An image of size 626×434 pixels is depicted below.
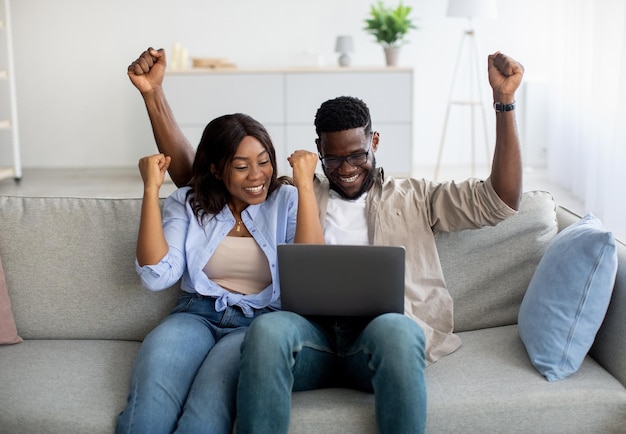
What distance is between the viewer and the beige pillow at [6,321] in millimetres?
2336

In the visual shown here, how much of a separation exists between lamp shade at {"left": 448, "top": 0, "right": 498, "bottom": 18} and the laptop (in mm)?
4513

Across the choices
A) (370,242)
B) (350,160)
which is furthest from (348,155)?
(370,242)

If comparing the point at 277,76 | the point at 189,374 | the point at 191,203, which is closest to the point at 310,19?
the point at 277,76

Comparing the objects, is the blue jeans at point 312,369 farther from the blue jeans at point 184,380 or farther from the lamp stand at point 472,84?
the lamp stand at point 472,84

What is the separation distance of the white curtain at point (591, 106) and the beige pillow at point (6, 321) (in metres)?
3.40

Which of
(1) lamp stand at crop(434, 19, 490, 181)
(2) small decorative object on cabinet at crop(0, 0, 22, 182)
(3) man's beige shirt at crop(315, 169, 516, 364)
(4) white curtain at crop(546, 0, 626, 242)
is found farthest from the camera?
(1) lamp stand at crop(434, 19, 490, 181)

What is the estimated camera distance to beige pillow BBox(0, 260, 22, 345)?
92.0 inches

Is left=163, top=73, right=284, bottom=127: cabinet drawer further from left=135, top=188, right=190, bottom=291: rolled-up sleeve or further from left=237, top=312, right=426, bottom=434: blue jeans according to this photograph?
left=237, top=312, right=426, bottom=434: blue jeans

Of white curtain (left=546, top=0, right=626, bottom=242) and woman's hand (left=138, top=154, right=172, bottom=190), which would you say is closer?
woman's hand (left=138, top=154, right=172, bottom=190)

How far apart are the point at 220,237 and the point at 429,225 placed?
0.59 metres

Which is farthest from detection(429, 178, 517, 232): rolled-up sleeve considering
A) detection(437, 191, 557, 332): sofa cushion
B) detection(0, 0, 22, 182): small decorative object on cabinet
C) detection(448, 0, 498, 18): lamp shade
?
detection(0, 0, 22, 182): small decorative object on cabinet

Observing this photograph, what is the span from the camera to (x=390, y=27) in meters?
6.60

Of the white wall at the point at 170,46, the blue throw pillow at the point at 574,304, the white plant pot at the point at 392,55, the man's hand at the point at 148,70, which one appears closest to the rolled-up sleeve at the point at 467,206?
the blue throw pillow at the point at 574,304

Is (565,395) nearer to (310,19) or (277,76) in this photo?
(277,76)
